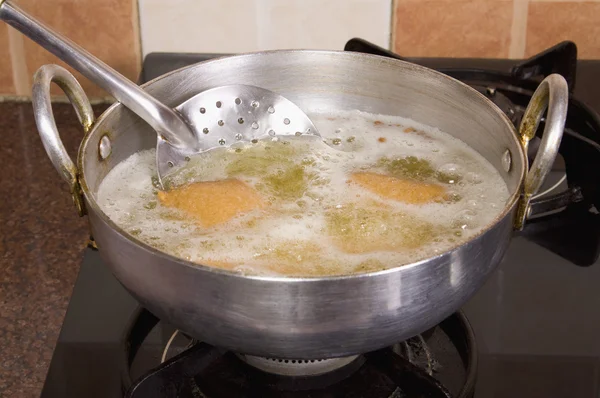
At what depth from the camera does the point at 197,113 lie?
2.80ft

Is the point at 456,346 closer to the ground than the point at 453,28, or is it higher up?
closer to the ground

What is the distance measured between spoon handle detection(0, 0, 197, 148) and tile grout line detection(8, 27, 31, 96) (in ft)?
1.56

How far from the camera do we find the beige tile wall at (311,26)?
1.16m

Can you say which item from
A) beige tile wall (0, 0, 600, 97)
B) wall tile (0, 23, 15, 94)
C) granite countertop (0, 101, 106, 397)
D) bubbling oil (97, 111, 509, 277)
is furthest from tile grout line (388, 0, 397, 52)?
wall tile (0, 23, 15, 94)

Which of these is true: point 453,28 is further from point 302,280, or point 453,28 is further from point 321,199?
point 302,280

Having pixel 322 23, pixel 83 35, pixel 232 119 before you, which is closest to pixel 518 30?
pixel 322 23

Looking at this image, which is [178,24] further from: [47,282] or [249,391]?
[249,391]

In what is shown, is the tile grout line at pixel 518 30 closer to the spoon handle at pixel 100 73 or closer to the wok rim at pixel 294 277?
the wok rim at pixel 294 277

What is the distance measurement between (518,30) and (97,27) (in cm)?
61

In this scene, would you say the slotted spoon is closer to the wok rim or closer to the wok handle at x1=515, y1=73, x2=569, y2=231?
the wok rim

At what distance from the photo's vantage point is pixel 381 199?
2.60 feet

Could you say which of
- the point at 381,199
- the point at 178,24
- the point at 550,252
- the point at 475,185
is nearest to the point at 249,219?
the point at 381,199

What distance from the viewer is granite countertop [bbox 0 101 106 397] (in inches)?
32.4

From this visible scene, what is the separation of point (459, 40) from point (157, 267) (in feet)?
2.47
